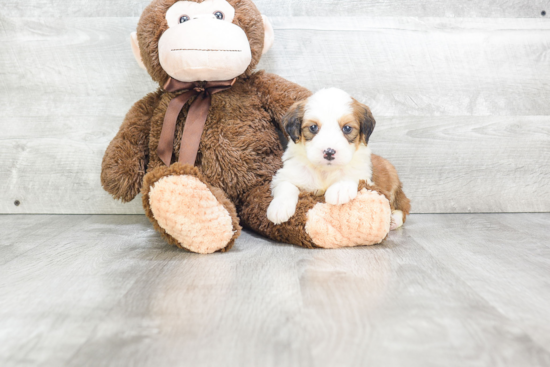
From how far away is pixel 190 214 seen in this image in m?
1.13

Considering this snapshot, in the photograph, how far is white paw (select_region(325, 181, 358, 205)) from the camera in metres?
1.19

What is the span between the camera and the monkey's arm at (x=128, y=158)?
1372 millimetres

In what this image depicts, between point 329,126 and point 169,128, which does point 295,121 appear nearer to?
point 329,126

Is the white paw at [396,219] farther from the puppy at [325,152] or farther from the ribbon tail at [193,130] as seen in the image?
the ribbon tail at [193,130]

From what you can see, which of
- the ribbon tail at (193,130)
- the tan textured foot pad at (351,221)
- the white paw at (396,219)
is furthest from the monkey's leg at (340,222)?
the ribbon tail at (193,130)

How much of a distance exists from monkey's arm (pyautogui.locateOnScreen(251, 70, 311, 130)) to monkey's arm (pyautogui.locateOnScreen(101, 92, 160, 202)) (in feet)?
1.17

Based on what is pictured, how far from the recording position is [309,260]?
113cm

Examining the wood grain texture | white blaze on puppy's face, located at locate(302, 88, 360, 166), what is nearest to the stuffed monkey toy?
white blaze on puppy's face, located at locate(302, 88, 360, 166)

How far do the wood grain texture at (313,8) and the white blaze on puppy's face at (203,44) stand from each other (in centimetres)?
37

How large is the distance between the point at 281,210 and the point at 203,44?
A: 1.61ft

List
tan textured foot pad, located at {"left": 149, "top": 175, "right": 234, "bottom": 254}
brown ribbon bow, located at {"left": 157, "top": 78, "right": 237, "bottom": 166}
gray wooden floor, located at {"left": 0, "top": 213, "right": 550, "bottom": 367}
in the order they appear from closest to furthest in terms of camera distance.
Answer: gray wooden floor, located at {"left": 0, "top": 213, "right": 550, "bottom": 367} → tan textured foot pad, located at {"left": 149, "top": 175, "right": 234, "bottom": 254} → brown ribbon bow, located at {"left": 157, "top": 78, "right": 237, "bottom": 166}

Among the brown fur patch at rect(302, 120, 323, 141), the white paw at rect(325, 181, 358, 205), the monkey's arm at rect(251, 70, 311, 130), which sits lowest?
the white paw at rect(325, 181, 358, 205)

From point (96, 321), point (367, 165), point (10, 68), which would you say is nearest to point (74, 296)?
point (96, 321)

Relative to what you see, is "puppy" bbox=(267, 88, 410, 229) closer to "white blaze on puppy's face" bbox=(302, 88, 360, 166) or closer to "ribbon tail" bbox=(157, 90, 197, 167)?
"white blaze on puppy's face" bbox=(302, 88, 360, 166)
